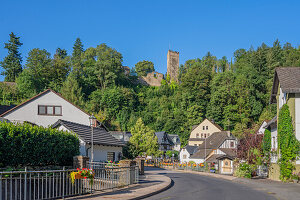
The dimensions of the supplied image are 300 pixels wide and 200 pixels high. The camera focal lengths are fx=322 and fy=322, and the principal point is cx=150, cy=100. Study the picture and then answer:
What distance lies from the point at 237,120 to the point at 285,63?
18685 millimetres

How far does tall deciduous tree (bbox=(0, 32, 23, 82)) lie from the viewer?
99.8 metres

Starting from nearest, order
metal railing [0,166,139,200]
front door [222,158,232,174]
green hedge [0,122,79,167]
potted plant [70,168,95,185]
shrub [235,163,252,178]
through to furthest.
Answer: potted plant [70,168,95,185], metal railing [0,166,139,200], green hedge [0,122,79,167], shrub [235,163,252,178], front door [222,158,232,174]

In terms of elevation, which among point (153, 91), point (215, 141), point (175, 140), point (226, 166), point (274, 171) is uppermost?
point (153, 91)

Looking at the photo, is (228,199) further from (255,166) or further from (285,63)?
(285,63)

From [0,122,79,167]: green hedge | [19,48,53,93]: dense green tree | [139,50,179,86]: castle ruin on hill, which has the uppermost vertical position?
[139,50,179,86]: castle ruin on hill

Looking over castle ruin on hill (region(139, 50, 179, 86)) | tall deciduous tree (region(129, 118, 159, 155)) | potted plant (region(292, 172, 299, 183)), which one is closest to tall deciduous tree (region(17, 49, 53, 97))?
tall deciduous tree (region(129, 118, 159, 155))

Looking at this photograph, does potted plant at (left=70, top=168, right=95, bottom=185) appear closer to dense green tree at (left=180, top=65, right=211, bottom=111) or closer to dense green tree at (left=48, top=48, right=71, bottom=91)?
dense green tree at (left=48, top=48, right=71, bottom=91)

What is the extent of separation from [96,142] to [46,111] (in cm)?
1285

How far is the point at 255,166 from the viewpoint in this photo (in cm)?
3291

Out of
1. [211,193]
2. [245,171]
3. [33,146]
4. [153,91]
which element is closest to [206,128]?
[153,91]

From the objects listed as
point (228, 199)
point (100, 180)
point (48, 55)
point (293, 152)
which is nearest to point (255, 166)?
point (293, 152)

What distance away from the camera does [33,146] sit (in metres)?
20.0

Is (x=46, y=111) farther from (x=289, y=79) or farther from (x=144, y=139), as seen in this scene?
(x=289, y=79)

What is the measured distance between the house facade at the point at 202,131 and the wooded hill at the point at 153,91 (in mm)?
2624
